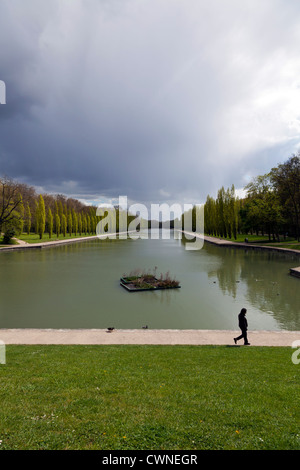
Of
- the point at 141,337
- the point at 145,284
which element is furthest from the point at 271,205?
the point at 141,337

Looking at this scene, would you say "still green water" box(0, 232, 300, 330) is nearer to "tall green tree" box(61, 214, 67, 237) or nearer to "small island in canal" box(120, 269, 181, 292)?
"small island in canal" box(120, 269, 181, 292)

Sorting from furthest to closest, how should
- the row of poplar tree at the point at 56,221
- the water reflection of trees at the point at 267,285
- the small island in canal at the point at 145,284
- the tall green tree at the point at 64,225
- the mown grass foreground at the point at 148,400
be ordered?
the tall green tree at the point at 64,225
the row of poplar tree at the point at 56,221
the small island in canal at the point at 145,284
the water reflection of trees at the point at 267,285
the mown grass foreground at the point at 148,400

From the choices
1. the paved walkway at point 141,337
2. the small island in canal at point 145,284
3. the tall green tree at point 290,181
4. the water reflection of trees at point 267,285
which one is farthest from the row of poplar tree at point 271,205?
the paved walkway at point 141,337

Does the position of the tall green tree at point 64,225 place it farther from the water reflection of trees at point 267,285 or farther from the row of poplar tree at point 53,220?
the water reflection of trees at point 267,285

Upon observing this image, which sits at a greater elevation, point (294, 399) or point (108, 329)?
point (294, 399)

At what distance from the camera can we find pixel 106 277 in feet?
73.6

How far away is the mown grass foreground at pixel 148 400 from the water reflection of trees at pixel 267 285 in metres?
6.41

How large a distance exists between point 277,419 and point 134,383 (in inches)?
107

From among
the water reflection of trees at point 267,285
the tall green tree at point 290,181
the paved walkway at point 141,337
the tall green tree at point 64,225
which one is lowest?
the water reflection of trees at point 267,285

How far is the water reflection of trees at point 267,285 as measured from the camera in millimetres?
13695

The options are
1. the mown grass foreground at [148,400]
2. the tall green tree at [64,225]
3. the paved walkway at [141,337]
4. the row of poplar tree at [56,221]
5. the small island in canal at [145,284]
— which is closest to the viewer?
the mown grass foreground at [148,400]

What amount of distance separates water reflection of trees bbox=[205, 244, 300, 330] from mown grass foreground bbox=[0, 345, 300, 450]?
6.41 m
